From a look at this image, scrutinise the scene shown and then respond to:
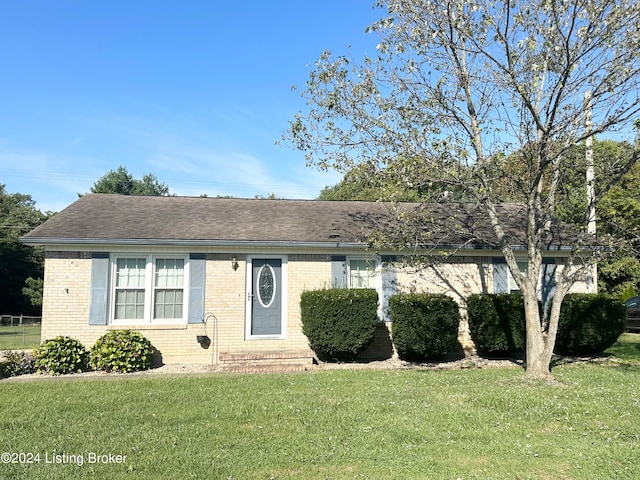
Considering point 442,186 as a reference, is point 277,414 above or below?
below

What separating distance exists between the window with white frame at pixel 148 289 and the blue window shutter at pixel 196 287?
0.75 feet

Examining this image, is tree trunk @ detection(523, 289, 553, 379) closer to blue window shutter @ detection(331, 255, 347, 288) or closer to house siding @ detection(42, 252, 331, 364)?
blue window shutter @ detection(331, 255, 347, 288)

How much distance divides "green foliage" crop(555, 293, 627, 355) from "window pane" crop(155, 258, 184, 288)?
30.2ft

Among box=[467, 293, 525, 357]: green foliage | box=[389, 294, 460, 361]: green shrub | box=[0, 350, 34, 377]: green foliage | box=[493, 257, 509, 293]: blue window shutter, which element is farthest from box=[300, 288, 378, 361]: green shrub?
box=[0, 350, 34, 377]: green foliage

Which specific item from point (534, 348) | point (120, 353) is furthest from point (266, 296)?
point (534, 348)

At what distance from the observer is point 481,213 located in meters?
11.9

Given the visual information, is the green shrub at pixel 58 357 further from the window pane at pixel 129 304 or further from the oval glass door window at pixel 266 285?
the oval glass door window at pixel 266 285

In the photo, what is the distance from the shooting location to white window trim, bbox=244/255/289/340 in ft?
37.8

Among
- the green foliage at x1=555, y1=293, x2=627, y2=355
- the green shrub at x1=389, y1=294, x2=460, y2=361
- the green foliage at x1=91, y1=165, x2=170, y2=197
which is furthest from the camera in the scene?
the green foliage at x1=91, y1=165, x2=170, y2=197

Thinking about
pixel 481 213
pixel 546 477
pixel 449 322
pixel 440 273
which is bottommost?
pixel 546 477

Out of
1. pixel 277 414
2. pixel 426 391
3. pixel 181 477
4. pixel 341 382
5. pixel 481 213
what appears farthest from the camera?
pixel 481 213

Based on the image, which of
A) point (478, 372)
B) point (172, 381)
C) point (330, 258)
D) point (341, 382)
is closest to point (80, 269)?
point (172, 381)

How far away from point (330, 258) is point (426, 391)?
16.0 feet

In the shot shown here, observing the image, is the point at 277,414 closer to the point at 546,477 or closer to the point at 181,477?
the point at 181,477
